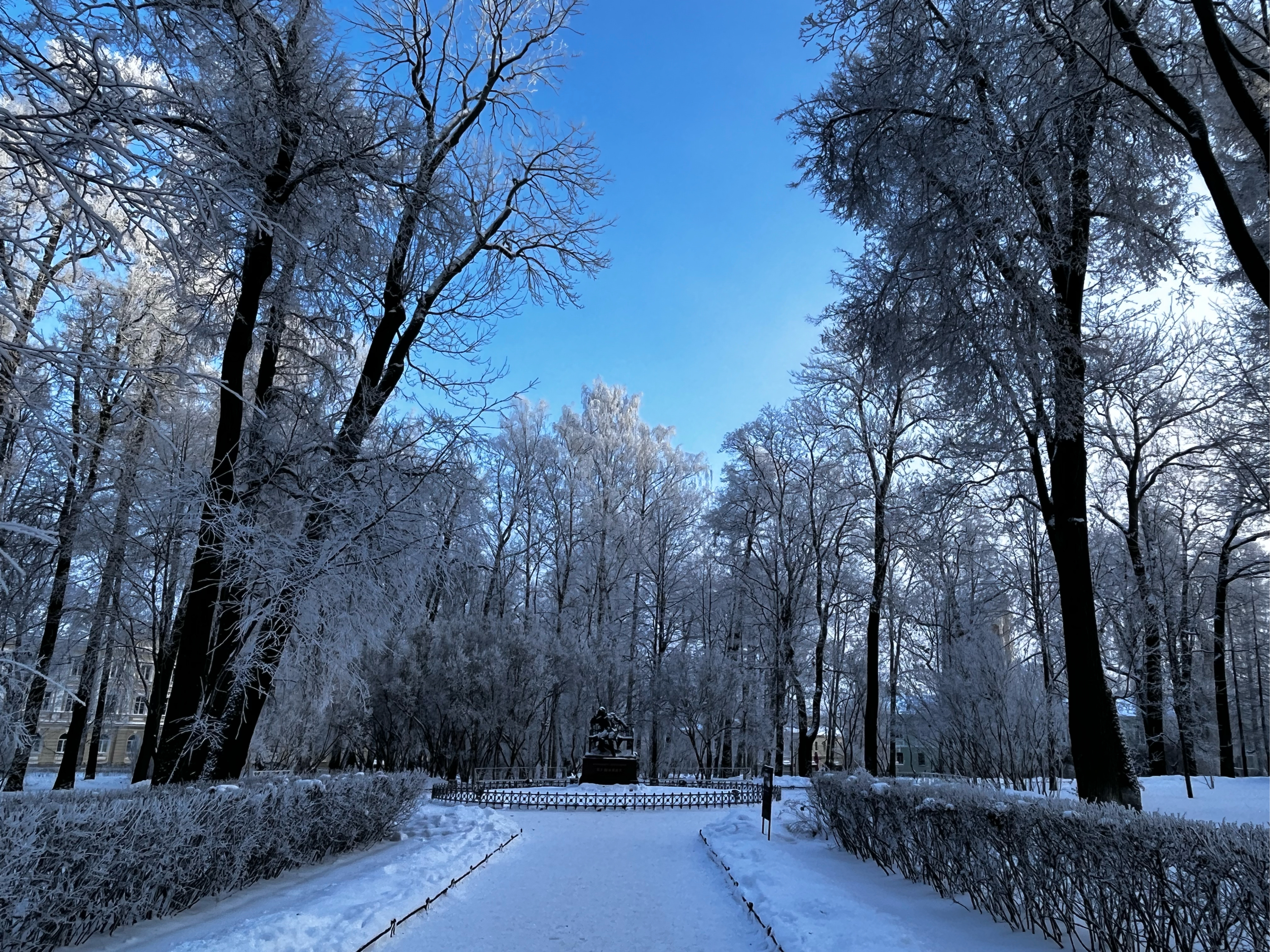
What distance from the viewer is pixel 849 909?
578 cm

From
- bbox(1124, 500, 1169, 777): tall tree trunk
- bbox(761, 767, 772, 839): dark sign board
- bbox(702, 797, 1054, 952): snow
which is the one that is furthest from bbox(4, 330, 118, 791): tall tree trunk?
bbox(1124, 500, 1169, 777): tall tree trunk

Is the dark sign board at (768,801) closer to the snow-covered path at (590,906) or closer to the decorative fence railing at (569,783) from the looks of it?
the snow-covered path at (590,906)

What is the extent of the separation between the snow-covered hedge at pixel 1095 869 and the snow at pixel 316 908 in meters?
4.52

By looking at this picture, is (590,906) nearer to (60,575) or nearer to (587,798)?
(587,798)

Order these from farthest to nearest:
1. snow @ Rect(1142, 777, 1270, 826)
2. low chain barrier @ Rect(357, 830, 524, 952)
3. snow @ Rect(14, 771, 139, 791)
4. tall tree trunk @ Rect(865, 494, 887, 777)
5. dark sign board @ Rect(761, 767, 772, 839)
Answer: snow @ Rect(14, 771, 139, 791)
tall tree trunk @ Rect(865, 494, 887, 777)
snow @ Rect(1142, 777, 1270, 826)
dark sign board @ Rect(761, 767, 772, 839)
low chain barrier @ Rect(357, 830, 524, 952)

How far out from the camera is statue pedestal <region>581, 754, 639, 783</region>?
20.4 metres

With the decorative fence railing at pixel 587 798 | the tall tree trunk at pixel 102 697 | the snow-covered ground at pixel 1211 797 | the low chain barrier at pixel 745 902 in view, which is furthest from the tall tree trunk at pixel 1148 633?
the tall tree trunk at pixel 102 697

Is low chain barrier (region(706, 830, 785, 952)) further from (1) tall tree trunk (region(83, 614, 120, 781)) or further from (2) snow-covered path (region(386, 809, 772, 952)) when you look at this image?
(1) tall tree trunk (region(83, 614, 120, 781))

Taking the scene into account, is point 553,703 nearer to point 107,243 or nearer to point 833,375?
point 833,375

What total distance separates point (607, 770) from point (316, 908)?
1599 cm

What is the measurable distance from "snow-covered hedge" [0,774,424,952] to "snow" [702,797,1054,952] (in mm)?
4294

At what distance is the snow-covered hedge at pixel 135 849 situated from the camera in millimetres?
3887

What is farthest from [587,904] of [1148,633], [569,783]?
[1148,633]

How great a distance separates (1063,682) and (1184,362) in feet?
40.7
